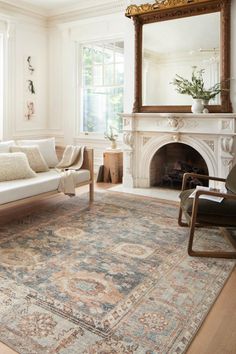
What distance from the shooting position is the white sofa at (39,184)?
3.20m

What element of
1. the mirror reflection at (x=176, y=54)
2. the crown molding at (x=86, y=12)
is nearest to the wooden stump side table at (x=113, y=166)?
the mirror reflection at (x=176, y=54)

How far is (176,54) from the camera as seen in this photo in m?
4.87

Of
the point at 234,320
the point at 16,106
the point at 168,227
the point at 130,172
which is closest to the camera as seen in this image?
the point at 234,320

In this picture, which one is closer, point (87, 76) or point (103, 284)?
point (103, 284)

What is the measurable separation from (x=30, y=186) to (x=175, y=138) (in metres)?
2.35

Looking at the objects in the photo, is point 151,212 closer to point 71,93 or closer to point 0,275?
point 0,275

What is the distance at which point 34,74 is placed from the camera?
6.31m

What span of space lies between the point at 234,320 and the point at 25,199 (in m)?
2.29

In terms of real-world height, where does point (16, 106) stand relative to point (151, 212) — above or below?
above

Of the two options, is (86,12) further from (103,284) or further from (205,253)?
(103,284)

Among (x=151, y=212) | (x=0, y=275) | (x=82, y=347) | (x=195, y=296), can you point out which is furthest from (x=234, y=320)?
(x=151, y=212)

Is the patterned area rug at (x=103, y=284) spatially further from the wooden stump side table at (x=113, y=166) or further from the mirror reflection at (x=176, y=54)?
the mirror reflection at (x=176, y=54)

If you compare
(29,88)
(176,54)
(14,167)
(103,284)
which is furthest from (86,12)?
(103,284)

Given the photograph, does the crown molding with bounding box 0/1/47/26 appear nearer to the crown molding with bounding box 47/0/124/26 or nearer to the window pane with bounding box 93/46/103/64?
the crown molding with bounding box 47/0/124/26
